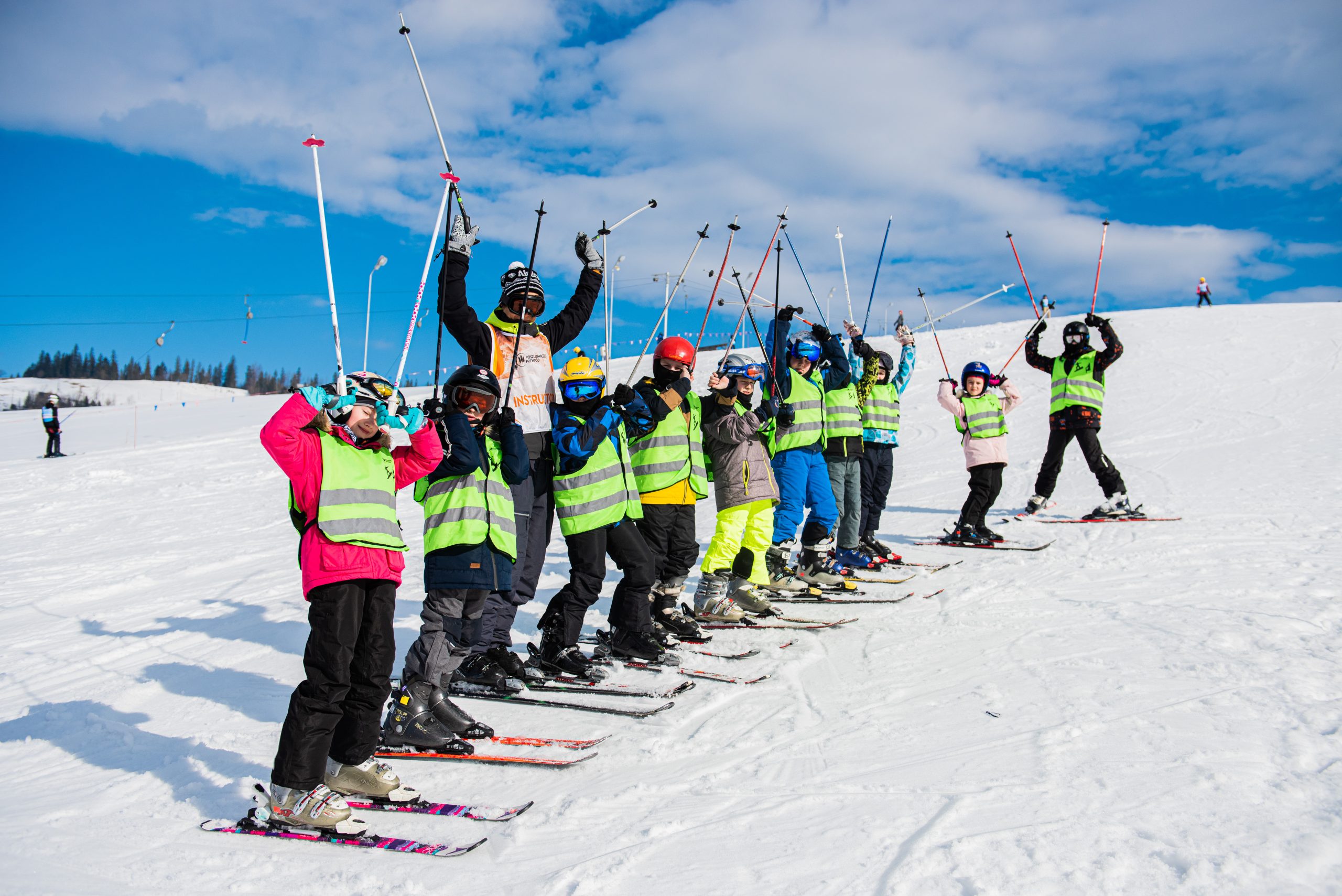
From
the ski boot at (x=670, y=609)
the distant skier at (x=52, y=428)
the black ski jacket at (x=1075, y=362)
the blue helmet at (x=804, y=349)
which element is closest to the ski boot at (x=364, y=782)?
the ski boot at (x=670, y=609)

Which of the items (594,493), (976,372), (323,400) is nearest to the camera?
(323,400)

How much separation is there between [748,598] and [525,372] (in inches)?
94.4

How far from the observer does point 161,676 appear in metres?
5.14

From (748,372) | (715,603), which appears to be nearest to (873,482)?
(748,372)

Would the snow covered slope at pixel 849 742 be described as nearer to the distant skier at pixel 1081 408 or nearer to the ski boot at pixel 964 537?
the ski boot at pixel 964 537

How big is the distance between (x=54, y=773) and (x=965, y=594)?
219 inches

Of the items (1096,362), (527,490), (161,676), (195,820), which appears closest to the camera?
(195,820)

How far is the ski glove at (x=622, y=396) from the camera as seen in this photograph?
488cm

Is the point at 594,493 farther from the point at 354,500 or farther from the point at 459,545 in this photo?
the point at 354,500

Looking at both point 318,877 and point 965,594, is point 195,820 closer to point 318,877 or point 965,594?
point 318,877

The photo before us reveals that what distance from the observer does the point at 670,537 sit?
5.53 metres

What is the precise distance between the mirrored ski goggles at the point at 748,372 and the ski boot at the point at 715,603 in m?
1.46

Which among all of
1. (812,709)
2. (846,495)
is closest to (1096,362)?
(846,495)

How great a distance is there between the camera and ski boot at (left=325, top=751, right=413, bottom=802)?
10.3 ft
